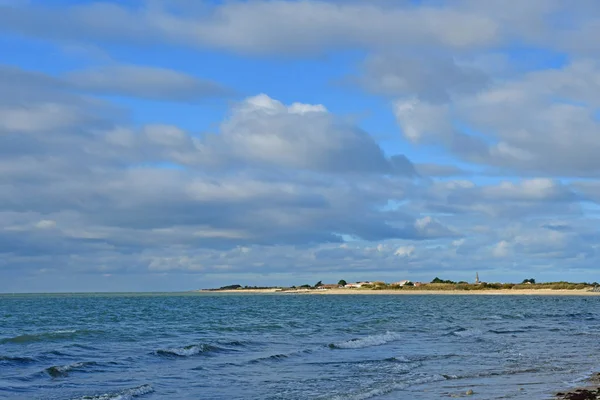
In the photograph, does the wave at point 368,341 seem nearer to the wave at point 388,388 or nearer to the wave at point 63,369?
the wave at point 388,388

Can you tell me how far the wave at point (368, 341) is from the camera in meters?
40.0

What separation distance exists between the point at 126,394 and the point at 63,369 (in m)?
7.25

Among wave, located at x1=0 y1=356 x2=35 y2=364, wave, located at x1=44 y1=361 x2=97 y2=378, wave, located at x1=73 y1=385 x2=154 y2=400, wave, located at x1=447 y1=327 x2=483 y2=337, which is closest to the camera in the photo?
wave, located at x1=73 y1=385 x2=154 y2=400

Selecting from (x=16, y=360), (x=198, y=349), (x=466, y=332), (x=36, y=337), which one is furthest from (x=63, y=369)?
(x=466, y=332)

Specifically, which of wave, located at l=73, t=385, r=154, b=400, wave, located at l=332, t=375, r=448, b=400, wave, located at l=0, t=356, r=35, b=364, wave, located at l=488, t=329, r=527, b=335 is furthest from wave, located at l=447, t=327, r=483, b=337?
wave, located at l=73, t=385, r=154, b=400

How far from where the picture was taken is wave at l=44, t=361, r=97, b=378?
27797 mm

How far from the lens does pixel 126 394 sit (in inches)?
893

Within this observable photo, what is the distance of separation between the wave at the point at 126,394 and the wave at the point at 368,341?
17.4 m

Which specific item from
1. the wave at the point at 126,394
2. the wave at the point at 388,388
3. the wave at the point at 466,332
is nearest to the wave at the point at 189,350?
the wave at the point at 126,394

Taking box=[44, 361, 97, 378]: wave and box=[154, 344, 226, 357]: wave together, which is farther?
box=[154, 344, 226, 357]: wave

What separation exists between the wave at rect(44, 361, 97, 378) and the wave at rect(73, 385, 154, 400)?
5353mm

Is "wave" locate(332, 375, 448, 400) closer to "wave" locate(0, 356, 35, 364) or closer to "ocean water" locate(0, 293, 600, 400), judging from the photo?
"ocean water" locate(0, 293, 600, 400)

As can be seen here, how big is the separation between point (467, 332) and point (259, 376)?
26.5 m

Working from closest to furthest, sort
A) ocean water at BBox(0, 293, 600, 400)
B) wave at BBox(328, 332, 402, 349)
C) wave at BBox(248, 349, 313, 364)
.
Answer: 1. ocean water at BBox(0, 293, 600, 400)
2. wave at BBox(248, 349, 313, 364)
3. wave at BBox(328, 332, 402, 349)
